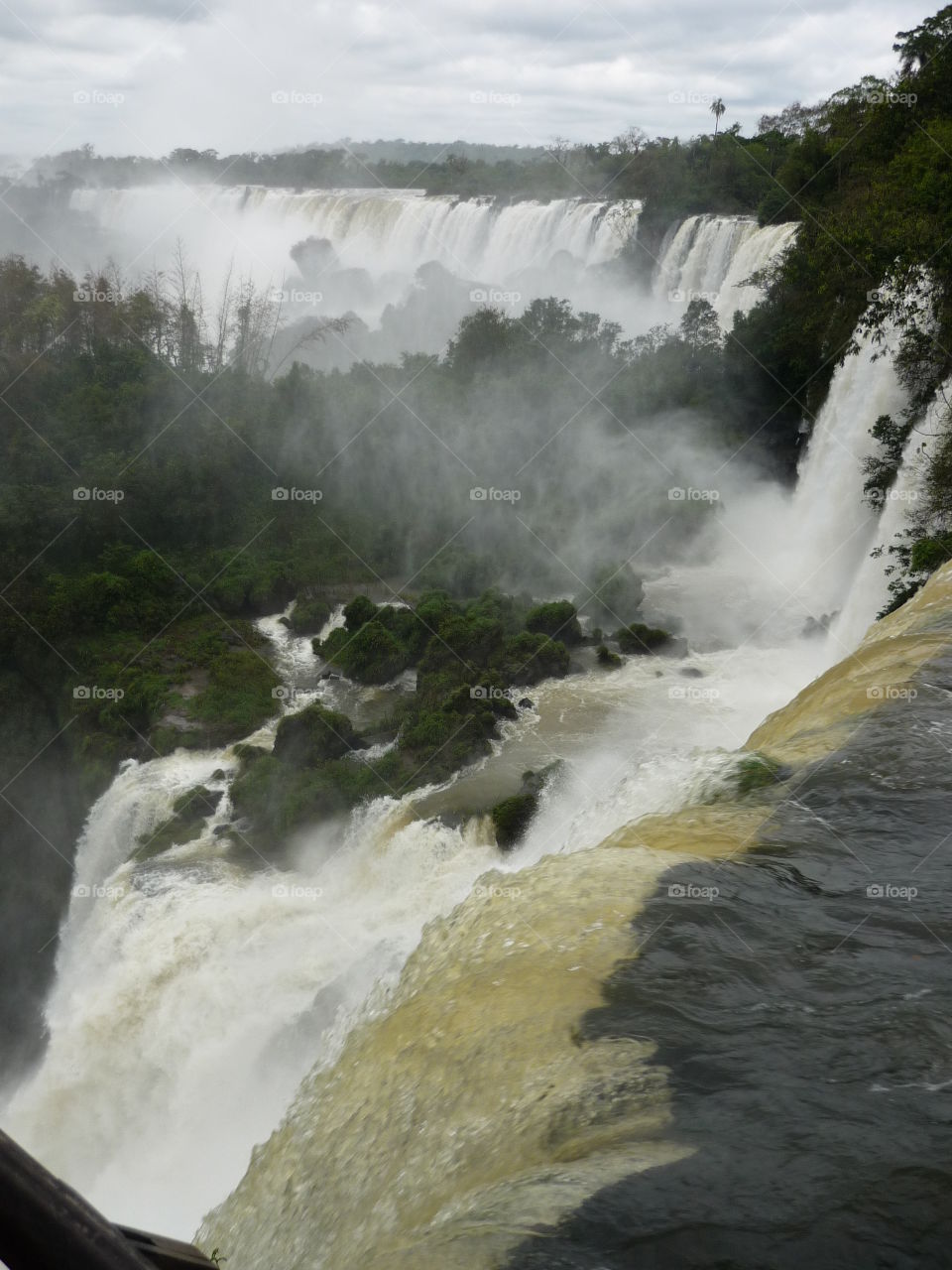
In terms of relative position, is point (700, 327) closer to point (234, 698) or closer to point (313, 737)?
point (234, 698)

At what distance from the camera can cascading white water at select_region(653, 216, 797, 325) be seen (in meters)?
24.8

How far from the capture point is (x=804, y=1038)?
14.2 feet

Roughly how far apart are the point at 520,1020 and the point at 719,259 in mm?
26609

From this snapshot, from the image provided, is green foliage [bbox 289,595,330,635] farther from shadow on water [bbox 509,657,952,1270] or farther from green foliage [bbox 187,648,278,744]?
shadow on water [bbox 509,657,952,1270]

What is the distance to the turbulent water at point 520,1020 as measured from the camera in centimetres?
365

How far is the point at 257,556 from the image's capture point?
23.2m

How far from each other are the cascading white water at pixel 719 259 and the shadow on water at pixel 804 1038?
20482 millimetres

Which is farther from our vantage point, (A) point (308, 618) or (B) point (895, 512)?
(A) point (308, 618)

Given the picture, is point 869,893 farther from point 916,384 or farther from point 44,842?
point 44,842

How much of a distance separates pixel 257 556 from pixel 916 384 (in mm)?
14109

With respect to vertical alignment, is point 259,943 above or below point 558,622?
below

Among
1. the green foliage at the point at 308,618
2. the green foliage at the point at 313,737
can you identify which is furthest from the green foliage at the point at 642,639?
the green foliage at the point at 308,618

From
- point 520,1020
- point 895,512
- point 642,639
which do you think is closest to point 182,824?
point 642,639

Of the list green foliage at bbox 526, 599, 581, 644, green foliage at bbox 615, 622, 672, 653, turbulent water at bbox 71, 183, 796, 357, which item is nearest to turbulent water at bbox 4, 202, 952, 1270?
green foliage at bbox 615, 622, 672, 653
